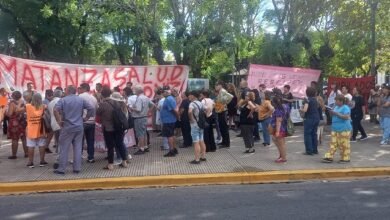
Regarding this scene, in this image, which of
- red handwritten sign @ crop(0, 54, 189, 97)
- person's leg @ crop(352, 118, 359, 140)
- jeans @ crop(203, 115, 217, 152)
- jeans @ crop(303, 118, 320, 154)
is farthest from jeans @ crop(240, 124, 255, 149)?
red handwritten sign @ crop(0, 54, 189, 97)

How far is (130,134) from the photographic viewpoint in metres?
11.1

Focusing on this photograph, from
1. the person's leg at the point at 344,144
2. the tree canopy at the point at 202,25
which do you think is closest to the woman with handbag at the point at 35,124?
the person's leg at the point at 344,144

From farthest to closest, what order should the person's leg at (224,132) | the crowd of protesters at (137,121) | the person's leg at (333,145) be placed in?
the person's leg at (224,132)
the person's leg at (333,145)
the crowd of protesters at (137,121)

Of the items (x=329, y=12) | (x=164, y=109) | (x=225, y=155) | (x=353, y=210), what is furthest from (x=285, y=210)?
(x=329, y=12)

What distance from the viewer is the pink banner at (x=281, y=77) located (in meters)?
15.8

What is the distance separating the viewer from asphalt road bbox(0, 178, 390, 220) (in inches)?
243

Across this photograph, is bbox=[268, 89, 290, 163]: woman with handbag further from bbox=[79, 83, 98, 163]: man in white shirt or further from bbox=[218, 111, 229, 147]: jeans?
bbox=[79, 83, 98, 163]: man in white shirt

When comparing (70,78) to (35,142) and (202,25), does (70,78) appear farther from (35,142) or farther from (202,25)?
(202,25)

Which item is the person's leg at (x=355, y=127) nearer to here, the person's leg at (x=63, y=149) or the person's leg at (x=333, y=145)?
the person's leg at (x=333, y=145)

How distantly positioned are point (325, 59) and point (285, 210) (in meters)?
16.2

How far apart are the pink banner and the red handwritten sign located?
2998mm

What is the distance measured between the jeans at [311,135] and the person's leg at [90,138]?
4.77m

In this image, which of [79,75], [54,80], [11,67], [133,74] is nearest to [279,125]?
[133,74]

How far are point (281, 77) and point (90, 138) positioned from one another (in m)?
8.32
